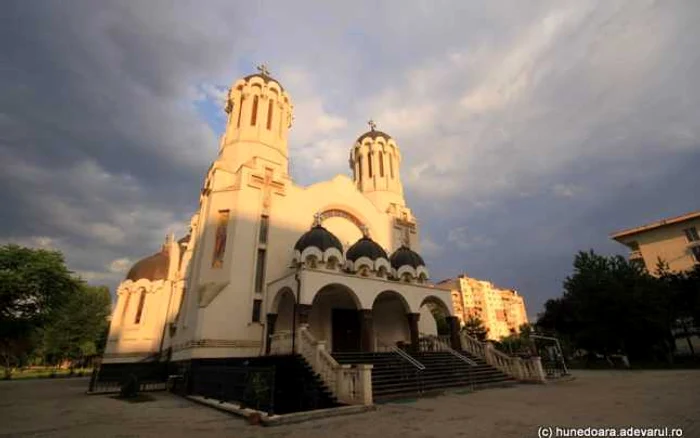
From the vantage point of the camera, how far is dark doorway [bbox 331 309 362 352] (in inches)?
777

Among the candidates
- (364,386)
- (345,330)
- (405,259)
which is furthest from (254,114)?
(364,386)

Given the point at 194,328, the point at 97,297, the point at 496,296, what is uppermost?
the point at 496,296

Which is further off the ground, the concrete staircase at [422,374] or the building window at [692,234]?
the building window at [692,234]

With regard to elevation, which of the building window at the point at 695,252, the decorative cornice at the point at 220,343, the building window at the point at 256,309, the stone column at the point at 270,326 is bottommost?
the decorative cornice at the point at 220,343

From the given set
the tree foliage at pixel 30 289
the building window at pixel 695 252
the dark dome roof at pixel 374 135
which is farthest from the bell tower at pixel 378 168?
the building window at pixel 695 252

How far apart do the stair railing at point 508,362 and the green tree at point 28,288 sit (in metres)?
24.9

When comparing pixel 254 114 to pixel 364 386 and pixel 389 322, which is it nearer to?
pixel 389 322

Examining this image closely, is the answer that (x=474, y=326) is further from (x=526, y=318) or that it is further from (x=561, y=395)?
(x=526, y=318)

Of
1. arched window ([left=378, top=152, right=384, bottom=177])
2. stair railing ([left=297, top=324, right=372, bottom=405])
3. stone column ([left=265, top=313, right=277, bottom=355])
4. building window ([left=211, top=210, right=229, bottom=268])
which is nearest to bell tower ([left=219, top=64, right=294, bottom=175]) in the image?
building window ([left=211, top=210, right=229, bottom=268])

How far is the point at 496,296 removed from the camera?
92.2 m

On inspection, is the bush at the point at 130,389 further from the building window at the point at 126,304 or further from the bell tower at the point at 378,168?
the bell tower at the point at 378,168

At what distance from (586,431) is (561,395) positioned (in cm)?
571

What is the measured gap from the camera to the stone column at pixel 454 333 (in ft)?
61.2

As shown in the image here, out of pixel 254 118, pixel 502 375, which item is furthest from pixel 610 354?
pixel 254 118
